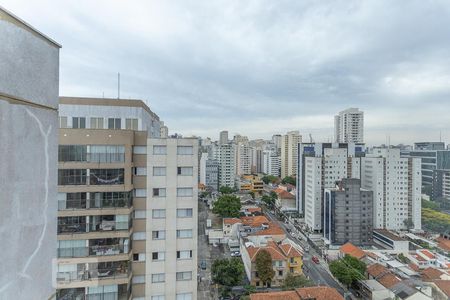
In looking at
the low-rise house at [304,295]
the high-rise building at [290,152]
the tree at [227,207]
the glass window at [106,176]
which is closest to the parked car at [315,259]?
the low-rise house at [304,295]

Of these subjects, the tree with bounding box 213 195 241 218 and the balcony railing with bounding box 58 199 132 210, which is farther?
the tree with bounding box 213 195 241 218

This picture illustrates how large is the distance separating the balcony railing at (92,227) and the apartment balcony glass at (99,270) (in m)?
0.68

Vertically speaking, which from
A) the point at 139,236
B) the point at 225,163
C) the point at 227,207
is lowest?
the point at 227,207

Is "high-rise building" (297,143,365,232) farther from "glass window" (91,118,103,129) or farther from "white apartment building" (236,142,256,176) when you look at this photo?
"white apartment building" (236,142,256,176)

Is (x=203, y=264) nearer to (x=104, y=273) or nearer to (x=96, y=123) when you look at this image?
(x=104, y=273)

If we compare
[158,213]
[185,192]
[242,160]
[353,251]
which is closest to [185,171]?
[185,192]

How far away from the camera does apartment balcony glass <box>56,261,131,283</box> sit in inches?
222

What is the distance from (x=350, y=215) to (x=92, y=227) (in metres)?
23.0

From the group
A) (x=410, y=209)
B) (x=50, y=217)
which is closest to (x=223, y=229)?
(x=410, y=209)

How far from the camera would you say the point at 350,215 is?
80.9ft

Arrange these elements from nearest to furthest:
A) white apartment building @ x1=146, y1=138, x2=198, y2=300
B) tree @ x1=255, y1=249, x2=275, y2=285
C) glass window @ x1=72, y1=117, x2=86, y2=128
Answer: white apartment building @ x1=146, y1=138, x2=198, y2=300 < glass window @ x1=72, y1=117, x2=86, y2=128 < tree @ x1=255, y1=249, x2=275, y2=285

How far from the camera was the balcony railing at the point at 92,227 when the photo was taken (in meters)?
6.06

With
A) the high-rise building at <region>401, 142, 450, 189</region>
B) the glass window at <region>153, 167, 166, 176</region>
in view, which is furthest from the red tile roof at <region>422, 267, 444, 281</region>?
the high-rise building at <region>401, 142, 450, 189</region>

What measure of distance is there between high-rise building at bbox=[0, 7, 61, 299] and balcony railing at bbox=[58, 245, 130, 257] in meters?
5.11
